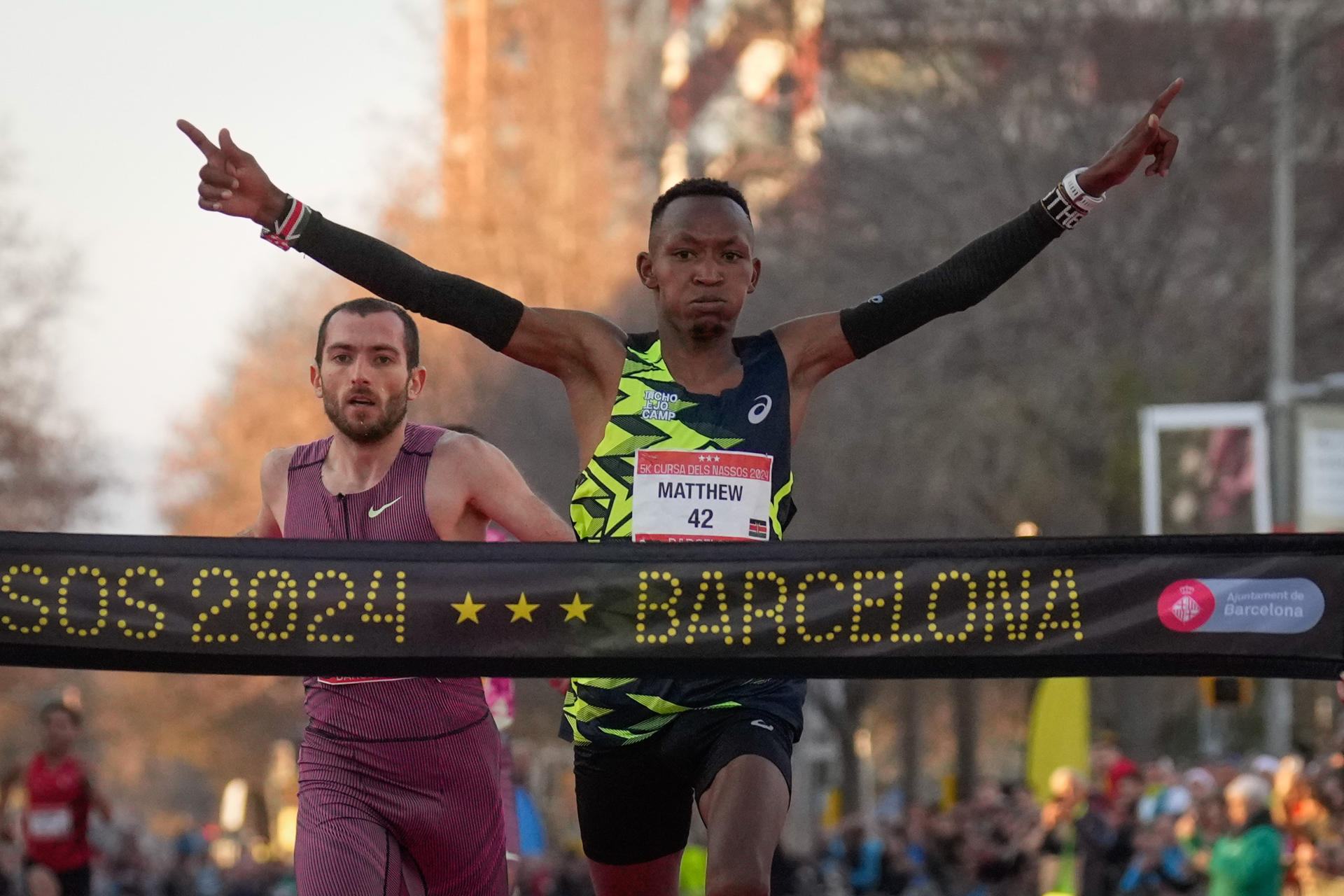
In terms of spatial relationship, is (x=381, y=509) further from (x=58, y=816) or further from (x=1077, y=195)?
(x=58, y=816)

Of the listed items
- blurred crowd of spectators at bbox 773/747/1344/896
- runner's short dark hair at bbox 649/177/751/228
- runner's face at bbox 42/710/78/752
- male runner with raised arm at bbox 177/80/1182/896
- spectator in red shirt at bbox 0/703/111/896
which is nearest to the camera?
male runner with raised arm at bbox 177/80/1182/896

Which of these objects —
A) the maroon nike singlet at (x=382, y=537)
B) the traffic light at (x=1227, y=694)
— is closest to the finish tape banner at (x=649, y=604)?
the maroon nike singlet at (x=382, y=537)

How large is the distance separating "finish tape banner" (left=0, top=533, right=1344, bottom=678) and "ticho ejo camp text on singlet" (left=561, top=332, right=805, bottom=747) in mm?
186

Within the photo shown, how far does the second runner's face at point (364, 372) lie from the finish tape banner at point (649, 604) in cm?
57

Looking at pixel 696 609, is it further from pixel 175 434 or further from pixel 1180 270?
pixel 175 434

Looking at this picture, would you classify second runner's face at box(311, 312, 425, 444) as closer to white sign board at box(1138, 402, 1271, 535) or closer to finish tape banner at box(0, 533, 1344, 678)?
finish tape banner at box(0, 533, 1344, 678)

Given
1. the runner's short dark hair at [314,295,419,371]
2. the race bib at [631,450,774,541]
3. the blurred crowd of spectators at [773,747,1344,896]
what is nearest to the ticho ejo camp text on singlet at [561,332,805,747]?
the race bib at [631,450,774,541]

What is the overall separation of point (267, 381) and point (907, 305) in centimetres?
4732

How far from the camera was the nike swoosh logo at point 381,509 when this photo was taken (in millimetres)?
5734

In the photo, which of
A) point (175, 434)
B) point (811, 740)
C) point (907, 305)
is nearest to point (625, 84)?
point (811, 740)

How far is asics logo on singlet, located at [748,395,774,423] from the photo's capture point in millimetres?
5527

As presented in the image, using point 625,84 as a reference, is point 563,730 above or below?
below

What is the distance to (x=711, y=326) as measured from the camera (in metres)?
5.55

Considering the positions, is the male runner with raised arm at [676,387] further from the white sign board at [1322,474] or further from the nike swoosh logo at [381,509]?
the white sign board at [1322,474]
